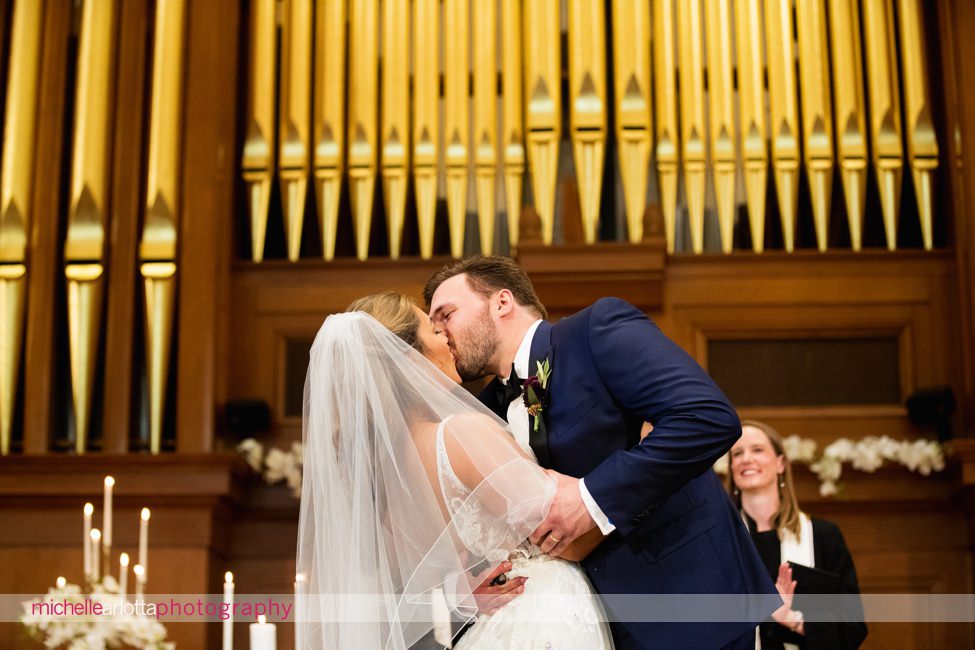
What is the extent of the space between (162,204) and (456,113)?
158cm

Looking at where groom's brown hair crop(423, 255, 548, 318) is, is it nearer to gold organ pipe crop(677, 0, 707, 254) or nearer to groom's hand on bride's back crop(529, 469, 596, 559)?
groom's hand on bride's back crop(529, 469, 596, 559)

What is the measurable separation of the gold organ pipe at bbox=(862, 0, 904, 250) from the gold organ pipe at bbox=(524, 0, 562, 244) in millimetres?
1623

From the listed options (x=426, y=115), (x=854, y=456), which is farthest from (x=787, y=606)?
(x=426, y=115)

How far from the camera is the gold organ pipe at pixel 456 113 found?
704 cm

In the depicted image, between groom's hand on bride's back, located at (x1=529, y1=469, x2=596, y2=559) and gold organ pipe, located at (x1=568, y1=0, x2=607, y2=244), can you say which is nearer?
groom's hand on bride's back, located at (x1=529, y1=469, x2=596, y2=559)

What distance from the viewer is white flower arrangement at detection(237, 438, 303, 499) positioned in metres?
6.71

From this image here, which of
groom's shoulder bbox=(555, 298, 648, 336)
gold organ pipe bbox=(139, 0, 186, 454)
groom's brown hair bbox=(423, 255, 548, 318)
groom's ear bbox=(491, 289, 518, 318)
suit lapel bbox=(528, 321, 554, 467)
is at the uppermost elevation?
gold organ pipe bbox=(139, 0, 186, 454)

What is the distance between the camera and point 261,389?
7062 millimetres

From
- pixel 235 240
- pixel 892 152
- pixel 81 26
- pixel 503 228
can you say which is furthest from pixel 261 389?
pixel 892 152

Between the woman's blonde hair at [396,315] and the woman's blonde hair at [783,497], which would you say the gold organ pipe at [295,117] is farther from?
the woman's blonde hair at [396,315]

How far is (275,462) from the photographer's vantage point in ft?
22.1

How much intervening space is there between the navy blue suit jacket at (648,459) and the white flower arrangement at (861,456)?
2651 millimetres

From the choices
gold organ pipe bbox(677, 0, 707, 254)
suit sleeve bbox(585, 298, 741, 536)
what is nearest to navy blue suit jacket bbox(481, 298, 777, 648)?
suit sleeve bbox(585, 298, 741, 536)

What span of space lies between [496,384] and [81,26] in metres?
4.00
